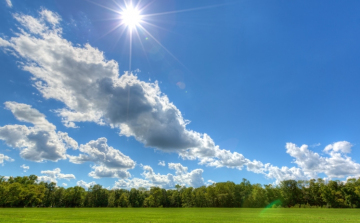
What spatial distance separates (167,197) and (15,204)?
8559cm

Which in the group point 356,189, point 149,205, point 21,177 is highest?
point 21,177

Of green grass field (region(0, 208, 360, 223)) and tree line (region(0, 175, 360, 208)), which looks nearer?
green grass field (region(0, 208, 360, 223))

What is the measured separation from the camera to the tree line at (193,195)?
101m

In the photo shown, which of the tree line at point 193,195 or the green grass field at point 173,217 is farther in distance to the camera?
the tree line at point 193,195

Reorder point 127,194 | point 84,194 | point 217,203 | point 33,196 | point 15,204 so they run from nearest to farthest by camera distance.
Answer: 1. point 15,204
2. point 33,196
3. point 217,203
4. point 84,194
5. point 127,194

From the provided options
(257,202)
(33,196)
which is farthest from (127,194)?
(257,202)

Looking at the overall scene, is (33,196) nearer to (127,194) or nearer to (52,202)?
(52,202)

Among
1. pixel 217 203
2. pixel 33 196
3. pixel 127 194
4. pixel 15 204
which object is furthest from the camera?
pixel 127 194

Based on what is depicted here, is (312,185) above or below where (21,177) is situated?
below

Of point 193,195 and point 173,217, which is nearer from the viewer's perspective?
point 173,217

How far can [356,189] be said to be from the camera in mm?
97938

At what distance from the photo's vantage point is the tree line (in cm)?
10100

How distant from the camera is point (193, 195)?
134625mm

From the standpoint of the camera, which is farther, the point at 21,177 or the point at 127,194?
the point at 127,194
